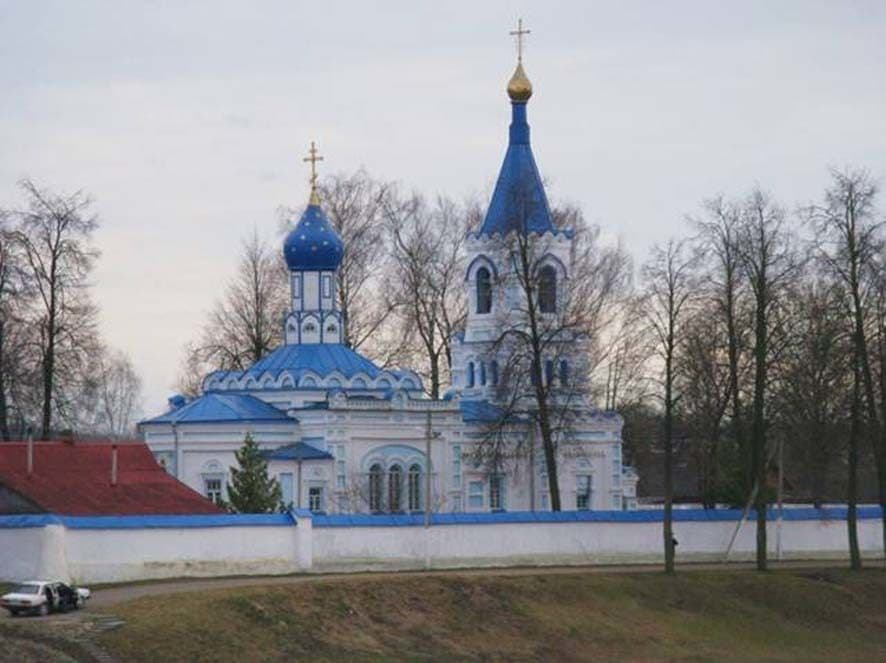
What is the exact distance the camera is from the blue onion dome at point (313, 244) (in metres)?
72.9

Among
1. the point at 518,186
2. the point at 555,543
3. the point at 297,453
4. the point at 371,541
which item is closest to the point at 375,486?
the point at 297,453

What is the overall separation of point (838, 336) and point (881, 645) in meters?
8.58

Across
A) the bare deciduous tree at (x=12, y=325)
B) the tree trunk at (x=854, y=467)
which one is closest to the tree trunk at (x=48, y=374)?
the bare deciduous tree at (x=12, y=325)

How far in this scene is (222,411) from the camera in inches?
2704

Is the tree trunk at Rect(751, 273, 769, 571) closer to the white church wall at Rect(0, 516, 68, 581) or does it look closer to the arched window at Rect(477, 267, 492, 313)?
the arched window at Rect(477, 267, 492, 313)

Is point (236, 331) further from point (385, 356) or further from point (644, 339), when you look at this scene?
point (644, 339)

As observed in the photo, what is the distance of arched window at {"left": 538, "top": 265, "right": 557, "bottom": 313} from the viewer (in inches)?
2703

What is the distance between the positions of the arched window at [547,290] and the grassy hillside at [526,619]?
15129mm

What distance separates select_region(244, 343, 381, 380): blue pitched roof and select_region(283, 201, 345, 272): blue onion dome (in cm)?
253

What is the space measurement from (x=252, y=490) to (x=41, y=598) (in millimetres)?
16836

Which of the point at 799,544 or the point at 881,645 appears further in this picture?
the point at 799,544

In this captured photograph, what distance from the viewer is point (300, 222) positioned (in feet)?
241

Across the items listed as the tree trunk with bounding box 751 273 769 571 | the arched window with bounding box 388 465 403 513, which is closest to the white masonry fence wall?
the tree trunk with bounding box 751 273 769 571

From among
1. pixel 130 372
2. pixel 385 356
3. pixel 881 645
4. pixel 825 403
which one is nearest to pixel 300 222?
pixel 385 356
